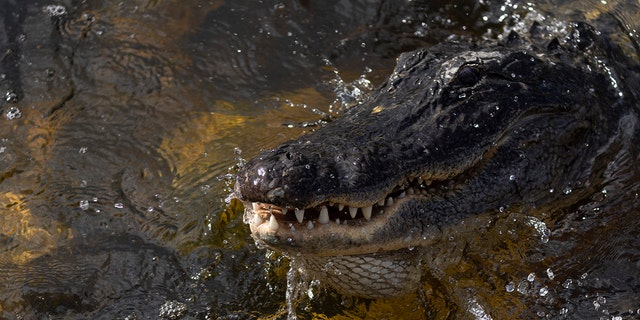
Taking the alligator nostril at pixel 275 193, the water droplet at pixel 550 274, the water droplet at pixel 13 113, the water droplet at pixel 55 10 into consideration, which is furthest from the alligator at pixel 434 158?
the water droplet at pixel 55 10

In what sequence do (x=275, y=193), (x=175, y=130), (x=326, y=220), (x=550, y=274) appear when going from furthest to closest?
(x=175, y=130)
(x=550, y=274)
(x=326, y=220)
(x=275, y=193)

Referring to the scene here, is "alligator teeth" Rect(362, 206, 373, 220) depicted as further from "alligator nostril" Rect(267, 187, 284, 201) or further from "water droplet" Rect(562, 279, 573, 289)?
"water droplet" Rect(562, 279, 573, 289)

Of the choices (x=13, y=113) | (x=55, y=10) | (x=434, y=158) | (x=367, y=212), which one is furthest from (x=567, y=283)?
(x=55, y=10)

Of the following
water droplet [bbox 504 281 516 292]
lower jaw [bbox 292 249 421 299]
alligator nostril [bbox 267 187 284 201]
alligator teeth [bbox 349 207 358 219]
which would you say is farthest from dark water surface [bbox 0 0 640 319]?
alligator nostril [bbox 267 187 284 201]

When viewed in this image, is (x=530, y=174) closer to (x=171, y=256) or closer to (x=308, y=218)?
(x=308, y=218)

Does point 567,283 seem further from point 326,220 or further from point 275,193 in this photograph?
point 275,193

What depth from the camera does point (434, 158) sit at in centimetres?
344

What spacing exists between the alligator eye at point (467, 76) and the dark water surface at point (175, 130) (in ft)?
2.29

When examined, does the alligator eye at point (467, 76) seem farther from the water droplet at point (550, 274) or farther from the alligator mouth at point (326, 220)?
the water droplet at point (550, 274)

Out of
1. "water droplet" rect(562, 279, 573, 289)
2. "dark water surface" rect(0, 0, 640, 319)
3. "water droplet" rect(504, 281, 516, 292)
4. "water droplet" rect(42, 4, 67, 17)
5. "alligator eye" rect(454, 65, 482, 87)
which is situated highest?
"alligator eye" rect(454, 65, 482, 87)

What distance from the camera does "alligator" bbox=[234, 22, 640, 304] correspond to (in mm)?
3113

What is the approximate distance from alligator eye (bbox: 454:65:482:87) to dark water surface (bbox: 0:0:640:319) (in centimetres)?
70

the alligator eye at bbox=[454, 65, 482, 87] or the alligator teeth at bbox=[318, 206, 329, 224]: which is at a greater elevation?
the alligator eye at bbox=[454, 65, 482, 87]

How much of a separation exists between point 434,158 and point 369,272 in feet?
1.76
